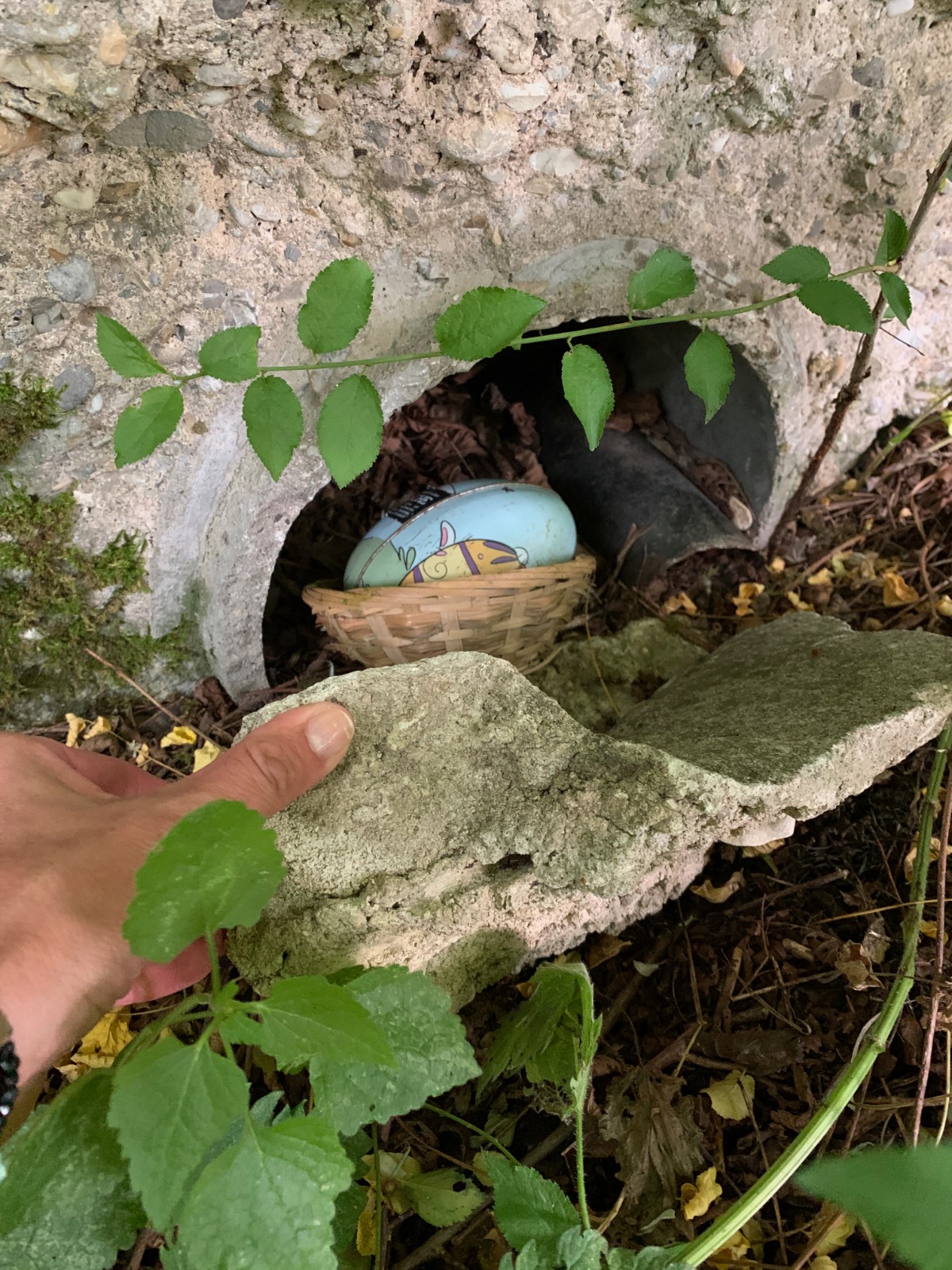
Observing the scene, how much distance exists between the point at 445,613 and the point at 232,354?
35.8 inches

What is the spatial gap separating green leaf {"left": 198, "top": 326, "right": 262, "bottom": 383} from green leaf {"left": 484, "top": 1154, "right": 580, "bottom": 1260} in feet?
3.44

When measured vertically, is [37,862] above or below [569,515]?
above

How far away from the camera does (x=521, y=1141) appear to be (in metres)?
1.27

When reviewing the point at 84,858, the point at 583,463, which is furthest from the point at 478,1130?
the point at 583,463

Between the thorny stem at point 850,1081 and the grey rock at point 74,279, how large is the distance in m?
1.56

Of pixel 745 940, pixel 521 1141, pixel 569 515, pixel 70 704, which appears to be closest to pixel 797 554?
pixel 569 515

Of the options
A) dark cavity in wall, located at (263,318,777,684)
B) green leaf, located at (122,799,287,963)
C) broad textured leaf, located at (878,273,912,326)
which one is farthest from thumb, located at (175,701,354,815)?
broad textured leaf, located at (878,273,912,326)

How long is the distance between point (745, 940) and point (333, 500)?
1.55m

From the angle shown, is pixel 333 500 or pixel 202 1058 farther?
pixel 333 500

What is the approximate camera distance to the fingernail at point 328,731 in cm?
117

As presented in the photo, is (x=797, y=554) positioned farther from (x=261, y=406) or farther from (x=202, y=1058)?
(x=202, y=1058)

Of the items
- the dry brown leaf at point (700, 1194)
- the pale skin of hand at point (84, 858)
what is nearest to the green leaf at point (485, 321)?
the pale skin of hand at point (84, 858)

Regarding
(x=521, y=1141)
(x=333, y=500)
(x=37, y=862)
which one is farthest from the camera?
→ (x=333, y=500)

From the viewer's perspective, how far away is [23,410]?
4.61 feet
